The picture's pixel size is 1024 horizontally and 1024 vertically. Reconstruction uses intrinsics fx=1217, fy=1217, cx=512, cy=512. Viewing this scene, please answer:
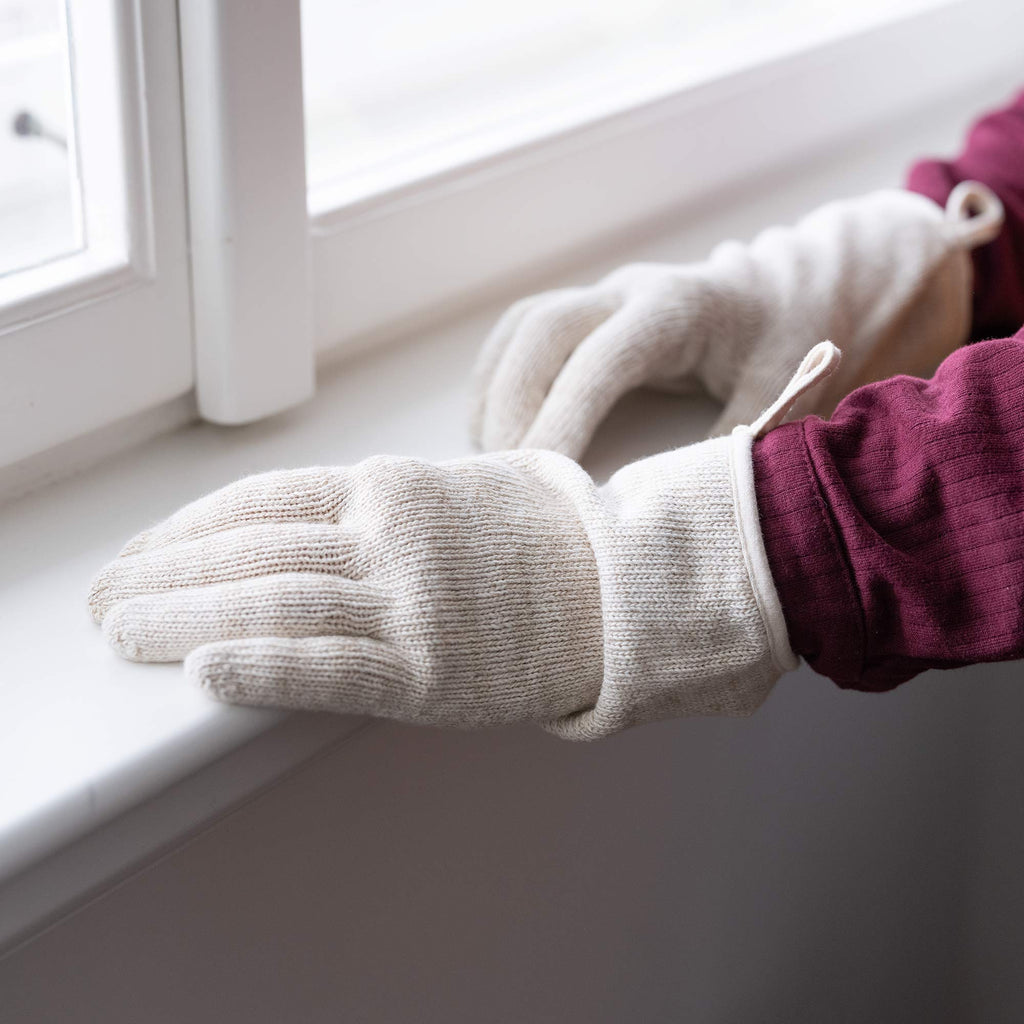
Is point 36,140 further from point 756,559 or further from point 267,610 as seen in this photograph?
point 756,559

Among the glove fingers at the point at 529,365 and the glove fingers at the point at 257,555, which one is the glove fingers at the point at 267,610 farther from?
the glove fingers at the point at 529,365

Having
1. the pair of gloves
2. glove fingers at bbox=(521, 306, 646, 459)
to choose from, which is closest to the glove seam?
the pair of gloves

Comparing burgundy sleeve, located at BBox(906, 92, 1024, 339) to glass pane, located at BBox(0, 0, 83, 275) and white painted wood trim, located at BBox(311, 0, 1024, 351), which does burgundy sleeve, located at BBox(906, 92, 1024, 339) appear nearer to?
white painted wood trim, located at BBox(311, 0, 1024, 351)

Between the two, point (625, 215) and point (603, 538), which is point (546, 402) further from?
point (625, 215)

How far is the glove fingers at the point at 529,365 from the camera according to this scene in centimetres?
69

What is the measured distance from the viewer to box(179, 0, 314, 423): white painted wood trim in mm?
620

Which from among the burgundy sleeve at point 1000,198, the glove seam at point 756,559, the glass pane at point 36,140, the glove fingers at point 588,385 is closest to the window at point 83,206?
the glass pane at point 36,140

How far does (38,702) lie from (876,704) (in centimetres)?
59

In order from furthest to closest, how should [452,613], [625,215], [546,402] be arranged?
[625,215], [546,402], [452,613]

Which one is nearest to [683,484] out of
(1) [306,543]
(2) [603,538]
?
(2) [603,538]

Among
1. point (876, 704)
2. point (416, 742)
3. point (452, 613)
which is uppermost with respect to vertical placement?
point (452, 613)

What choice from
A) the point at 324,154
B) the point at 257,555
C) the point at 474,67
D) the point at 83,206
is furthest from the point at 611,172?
the point at 257,555

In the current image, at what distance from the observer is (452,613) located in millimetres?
511

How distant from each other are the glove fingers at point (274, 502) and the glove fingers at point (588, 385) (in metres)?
0.17
